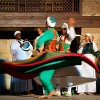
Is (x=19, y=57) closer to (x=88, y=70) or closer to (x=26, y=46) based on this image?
(x=26, y=46)

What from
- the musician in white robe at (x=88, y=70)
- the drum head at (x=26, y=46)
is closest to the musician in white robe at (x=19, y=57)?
the drum head at (x=26, y=46)

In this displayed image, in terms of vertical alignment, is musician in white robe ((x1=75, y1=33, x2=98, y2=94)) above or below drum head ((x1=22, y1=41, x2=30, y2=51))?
below

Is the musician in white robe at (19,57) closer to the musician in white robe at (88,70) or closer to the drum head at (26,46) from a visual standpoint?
the drum head at (26,46)

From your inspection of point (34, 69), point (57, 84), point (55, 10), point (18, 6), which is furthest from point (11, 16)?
point (34, 69)

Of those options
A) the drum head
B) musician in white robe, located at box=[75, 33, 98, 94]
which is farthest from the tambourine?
musician in white robe, located at box=[75, 33, 98, 94]

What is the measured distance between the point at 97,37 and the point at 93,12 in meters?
0.82

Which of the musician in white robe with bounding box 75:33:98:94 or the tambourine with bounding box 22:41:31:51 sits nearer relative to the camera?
the musician in white robe with bounding box 75:33:98:94

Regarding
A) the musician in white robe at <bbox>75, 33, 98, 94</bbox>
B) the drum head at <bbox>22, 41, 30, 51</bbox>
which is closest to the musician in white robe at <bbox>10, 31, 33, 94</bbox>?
the drum head at <bbox>22, 41, 30, 51</bbox>

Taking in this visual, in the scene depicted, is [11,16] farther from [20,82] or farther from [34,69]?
[34,69]

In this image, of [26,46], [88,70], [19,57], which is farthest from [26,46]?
[88,70]

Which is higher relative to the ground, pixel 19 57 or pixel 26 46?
pixel 26 46

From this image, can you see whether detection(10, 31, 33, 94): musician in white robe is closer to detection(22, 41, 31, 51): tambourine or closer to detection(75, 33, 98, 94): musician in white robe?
detection(22, 41, 31, 51): tambourine

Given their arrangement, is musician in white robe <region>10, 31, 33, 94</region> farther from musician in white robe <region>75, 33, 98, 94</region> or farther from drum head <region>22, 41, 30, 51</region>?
musician in white robe <region>75, 33, 98, 94</region>

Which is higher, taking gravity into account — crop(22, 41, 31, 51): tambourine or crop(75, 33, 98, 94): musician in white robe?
crop(22, 41, 31, 51): tambourine
